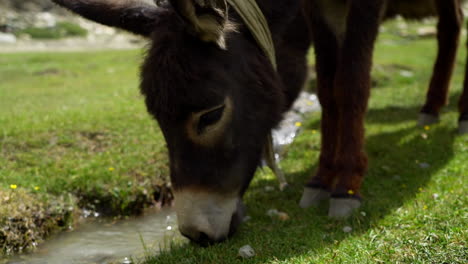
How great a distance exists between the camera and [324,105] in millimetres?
4777

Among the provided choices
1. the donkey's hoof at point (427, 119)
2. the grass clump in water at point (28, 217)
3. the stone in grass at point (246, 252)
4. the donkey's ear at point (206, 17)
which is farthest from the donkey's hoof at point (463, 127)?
the grass clump in water at point (28, 217)

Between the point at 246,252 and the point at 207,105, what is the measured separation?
101 cm

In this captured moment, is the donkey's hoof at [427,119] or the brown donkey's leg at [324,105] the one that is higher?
the brown donkey's leg at [324,105]

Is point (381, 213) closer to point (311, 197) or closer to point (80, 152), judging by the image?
point (311, 197)

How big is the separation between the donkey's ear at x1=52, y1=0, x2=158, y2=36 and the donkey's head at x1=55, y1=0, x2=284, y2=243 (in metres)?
0.03

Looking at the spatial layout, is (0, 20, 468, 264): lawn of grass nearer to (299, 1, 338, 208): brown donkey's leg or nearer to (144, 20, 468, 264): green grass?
(144, 20, 468, 264): green grass

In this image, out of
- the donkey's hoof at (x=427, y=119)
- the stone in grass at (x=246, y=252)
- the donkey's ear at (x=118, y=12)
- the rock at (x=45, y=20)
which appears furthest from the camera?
the rock at (x=45, y=20)

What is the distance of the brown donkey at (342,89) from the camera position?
405 centimetres

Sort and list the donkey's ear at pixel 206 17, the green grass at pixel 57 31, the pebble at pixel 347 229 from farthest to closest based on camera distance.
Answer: the green grass at pixel 57 31 → the pebble at pixel 347 229 → the donkey's ear at pixel 206 17

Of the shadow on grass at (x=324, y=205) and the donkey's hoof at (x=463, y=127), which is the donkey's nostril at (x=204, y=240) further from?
the donkey's hoof at (x=463, y=127)

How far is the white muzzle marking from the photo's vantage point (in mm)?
3182

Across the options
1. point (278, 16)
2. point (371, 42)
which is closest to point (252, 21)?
point (278, 16)

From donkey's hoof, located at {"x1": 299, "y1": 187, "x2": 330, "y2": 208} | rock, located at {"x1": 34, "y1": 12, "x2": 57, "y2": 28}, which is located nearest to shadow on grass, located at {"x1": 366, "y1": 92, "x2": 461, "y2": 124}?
donkey's hoof, located at {"x1": 299, "y1": 187, "x2": 330, "y2": 208}

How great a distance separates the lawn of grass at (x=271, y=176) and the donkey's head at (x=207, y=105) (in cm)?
35
